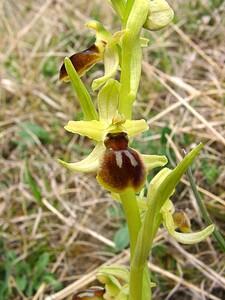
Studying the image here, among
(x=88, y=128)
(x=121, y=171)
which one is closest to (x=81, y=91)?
(x=88, y=128)

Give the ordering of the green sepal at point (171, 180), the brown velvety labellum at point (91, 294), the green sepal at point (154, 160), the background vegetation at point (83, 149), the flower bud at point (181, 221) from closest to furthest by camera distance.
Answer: the green sepal at point (171, 180)
the green sepal at point (154, 160)
the flower bud at point (181, 221)
the brown velvety labellum at point (91, 294)
the background vegetation at point (83, 149)

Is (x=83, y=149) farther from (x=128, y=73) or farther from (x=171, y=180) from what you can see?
(x=171, y=180)

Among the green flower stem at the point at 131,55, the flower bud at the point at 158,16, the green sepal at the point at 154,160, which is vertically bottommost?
the green sepal at the point at 154,160

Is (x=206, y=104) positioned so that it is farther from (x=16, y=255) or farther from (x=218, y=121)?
(x=16, y=255)

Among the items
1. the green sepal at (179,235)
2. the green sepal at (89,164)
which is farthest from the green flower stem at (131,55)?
the green sepal at (179,235)

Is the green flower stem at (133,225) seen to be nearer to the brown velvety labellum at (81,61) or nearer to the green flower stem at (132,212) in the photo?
the green flower stem at (132,212)

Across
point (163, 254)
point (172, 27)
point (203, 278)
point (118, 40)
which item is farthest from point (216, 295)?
point (172, 27)
